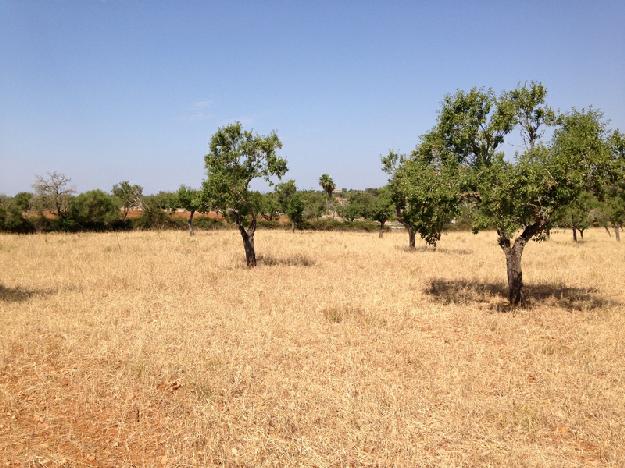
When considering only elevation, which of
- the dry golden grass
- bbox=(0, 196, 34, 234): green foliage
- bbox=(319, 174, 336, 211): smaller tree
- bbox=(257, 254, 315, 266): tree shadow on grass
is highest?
bbox=(319, 174, 336, 211): smaller tree

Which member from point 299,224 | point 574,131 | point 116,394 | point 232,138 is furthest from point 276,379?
point 299,224

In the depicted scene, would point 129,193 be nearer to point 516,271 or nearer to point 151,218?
point 151,218

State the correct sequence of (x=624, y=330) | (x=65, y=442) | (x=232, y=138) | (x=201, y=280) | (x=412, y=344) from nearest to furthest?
(x=65, y=442), (x=412, y=344), (x=624, y=330), (x=201, y=280), (x=232, y=138)

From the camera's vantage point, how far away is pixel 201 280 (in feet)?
71.4

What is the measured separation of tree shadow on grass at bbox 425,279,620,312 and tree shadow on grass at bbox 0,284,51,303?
17776 mm

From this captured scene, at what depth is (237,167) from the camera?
2642cm

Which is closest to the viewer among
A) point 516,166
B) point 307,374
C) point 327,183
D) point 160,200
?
point 307,374

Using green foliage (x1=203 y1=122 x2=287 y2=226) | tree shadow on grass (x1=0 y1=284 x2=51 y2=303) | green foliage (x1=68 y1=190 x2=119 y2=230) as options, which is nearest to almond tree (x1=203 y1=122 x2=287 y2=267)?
green foliage (x1=203 y1=122 x2=287 y2=226)

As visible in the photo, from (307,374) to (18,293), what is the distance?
1514 cm

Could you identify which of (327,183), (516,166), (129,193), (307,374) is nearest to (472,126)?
(516,166)

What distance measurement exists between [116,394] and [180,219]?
6710 cm

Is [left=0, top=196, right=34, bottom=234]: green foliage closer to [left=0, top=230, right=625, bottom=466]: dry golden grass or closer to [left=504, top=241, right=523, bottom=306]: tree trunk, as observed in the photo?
[left=0, top=230, right=625, bottom=466]: dry golden grass

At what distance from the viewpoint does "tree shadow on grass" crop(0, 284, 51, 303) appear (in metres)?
17.0

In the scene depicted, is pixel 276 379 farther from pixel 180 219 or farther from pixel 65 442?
pixel 180 219
